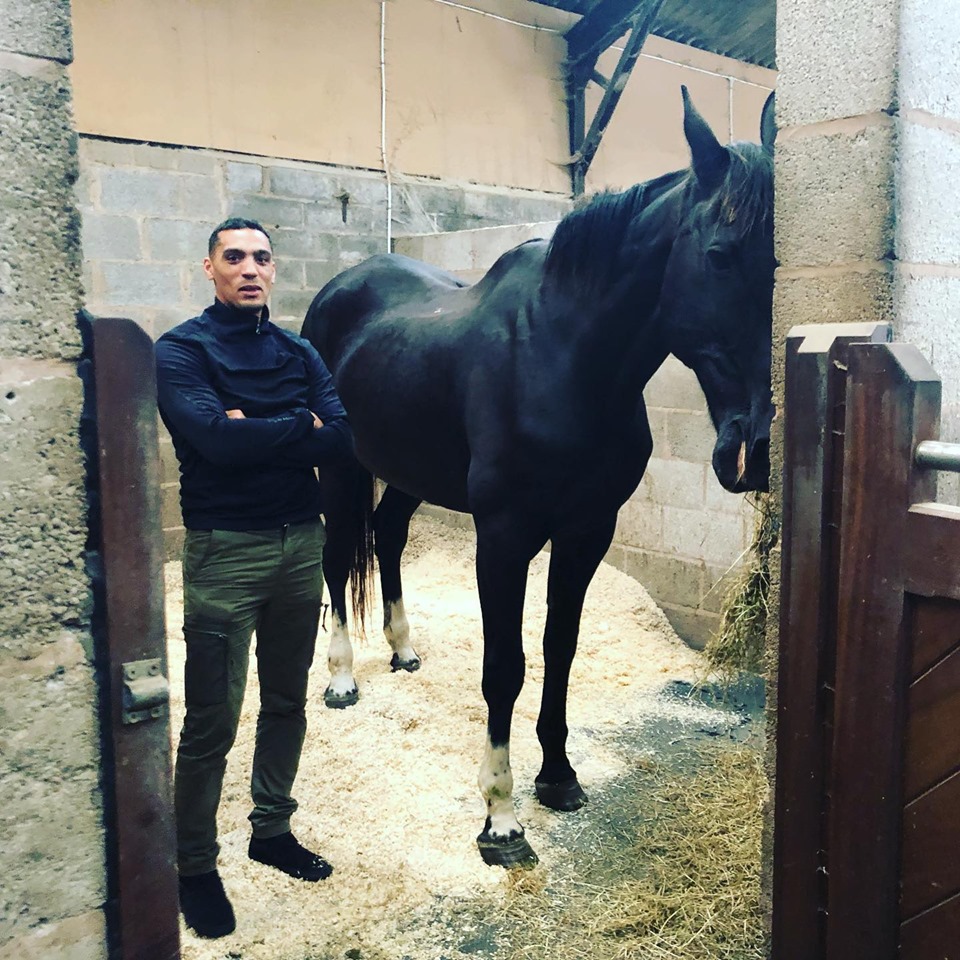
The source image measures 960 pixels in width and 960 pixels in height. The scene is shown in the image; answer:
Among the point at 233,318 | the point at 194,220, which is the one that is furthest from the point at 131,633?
the point at 194,220

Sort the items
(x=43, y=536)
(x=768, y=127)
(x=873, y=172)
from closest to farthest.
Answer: (x=43, y=536)
(x=873, y=172)
(x=768, y=127)

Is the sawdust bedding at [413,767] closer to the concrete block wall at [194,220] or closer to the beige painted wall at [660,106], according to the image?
the concrete block wall at [194,220]

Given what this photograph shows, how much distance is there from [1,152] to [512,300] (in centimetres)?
168

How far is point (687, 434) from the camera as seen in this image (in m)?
3.76

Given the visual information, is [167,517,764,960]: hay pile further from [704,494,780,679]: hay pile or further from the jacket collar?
Result: the jacket collar

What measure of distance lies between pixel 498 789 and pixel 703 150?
64.5 inches

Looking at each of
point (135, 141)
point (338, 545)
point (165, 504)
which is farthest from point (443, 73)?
point (338, 545)

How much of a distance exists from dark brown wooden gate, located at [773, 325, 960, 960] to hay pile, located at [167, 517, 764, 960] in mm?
744

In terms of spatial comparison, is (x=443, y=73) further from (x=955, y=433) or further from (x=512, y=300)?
(x=955, y=433)

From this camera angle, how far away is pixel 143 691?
101 cm

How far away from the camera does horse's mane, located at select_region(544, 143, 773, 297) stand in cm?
179

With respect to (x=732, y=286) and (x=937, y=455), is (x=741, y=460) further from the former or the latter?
(x=937, y=455)

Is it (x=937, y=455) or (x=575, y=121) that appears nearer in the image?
(x=937, y=455)

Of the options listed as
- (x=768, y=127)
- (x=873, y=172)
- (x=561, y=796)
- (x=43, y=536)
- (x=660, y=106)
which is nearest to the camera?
(x=43, y=536)
